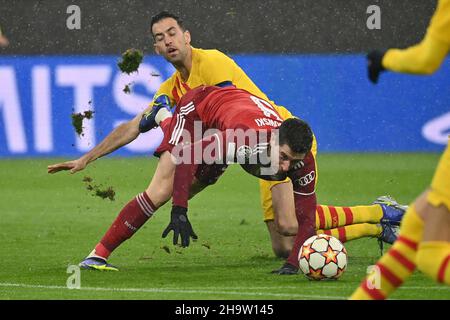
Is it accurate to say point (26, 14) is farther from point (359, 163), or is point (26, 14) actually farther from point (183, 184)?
point (183, 184)

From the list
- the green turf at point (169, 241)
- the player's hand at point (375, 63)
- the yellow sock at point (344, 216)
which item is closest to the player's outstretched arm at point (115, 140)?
the green turf at point (169, 241)

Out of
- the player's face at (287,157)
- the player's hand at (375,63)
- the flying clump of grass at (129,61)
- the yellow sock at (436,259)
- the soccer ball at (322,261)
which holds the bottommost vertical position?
the soccer ball at (322,261)

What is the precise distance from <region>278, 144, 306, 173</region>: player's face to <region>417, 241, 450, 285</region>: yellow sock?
1.86 metres

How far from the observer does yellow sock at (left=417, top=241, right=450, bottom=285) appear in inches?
185

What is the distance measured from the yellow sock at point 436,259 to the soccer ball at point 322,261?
6.53 ft

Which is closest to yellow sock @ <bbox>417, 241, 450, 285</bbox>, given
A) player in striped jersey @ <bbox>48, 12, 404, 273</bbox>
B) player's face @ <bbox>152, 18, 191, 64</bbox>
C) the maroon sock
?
the maroon sock

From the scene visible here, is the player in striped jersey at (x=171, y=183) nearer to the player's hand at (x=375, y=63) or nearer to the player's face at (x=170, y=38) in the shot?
the player's face at (x=170, y=38)

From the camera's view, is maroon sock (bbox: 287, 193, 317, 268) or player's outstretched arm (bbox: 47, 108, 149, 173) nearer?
maroon sock (bbox: 287, 193, 317, 268)

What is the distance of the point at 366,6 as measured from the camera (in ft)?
51.3

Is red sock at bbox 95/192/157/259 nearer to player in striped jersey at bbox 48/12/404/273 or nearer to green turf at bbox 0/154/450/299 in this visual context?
player in striped jersey at bbox 48/12/404/273

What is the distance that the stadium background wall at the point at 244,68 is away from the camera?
14.2 metres

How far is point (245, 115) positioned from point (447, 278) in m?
2.55
